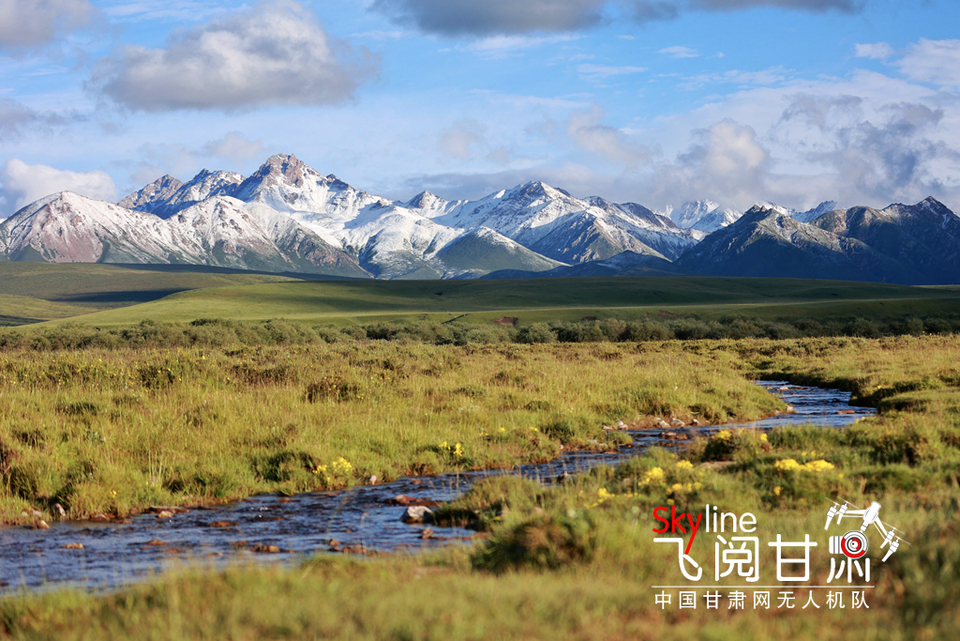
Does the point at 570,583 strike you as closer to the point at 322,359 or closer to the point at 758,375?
the point at 322,359

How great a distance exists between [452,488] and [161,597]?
28.4 ft

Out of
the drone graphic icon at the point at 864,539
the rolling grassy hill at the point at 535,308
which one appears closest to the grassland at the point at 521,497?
the drone graphic icon at the point at 864,539

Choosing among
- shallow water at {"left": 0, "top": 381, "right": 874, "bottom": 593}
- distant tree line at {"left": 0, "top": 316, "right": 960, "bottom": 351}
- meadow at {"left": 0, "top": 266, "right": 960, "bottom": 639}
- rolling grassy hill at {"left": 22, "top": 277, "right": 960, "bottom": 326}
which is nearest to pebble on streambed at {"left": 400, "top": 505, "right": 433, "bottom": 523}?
shallow water at {"left": 0, "top": 381, "right": 874, "bottom": 593}

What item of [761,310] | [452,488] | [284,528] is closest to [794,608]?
[284,528]

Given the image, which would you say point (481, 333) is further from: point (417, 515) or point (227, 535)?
point (227, 535)

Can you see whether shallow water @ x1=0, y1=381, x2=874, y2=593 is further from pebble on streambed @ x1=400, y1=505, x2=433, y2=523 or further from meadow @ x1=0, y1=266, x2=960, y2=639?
meadow @ x1=0, y1=266, x2=960, y2=639

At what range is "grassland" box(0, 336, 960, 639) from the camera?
6.77 m

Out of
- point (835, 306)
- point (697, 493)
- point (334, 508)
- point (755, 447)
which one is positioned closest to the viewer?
point (697, 493)

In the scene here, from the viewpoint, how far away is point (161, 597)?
302 inches

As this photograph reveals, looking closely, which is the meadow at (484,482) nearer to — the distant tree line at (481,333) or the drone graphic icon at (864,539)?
the drone graphic icon at (864,539)

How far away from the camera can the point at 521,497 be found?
1309cm

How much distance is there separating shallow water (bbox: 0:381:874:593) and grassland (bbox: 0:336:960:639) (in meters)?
0.99

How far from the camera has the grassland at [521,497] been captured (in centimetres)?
677

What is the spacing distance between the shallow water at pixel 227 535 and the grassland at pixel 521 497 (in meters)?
0.99
